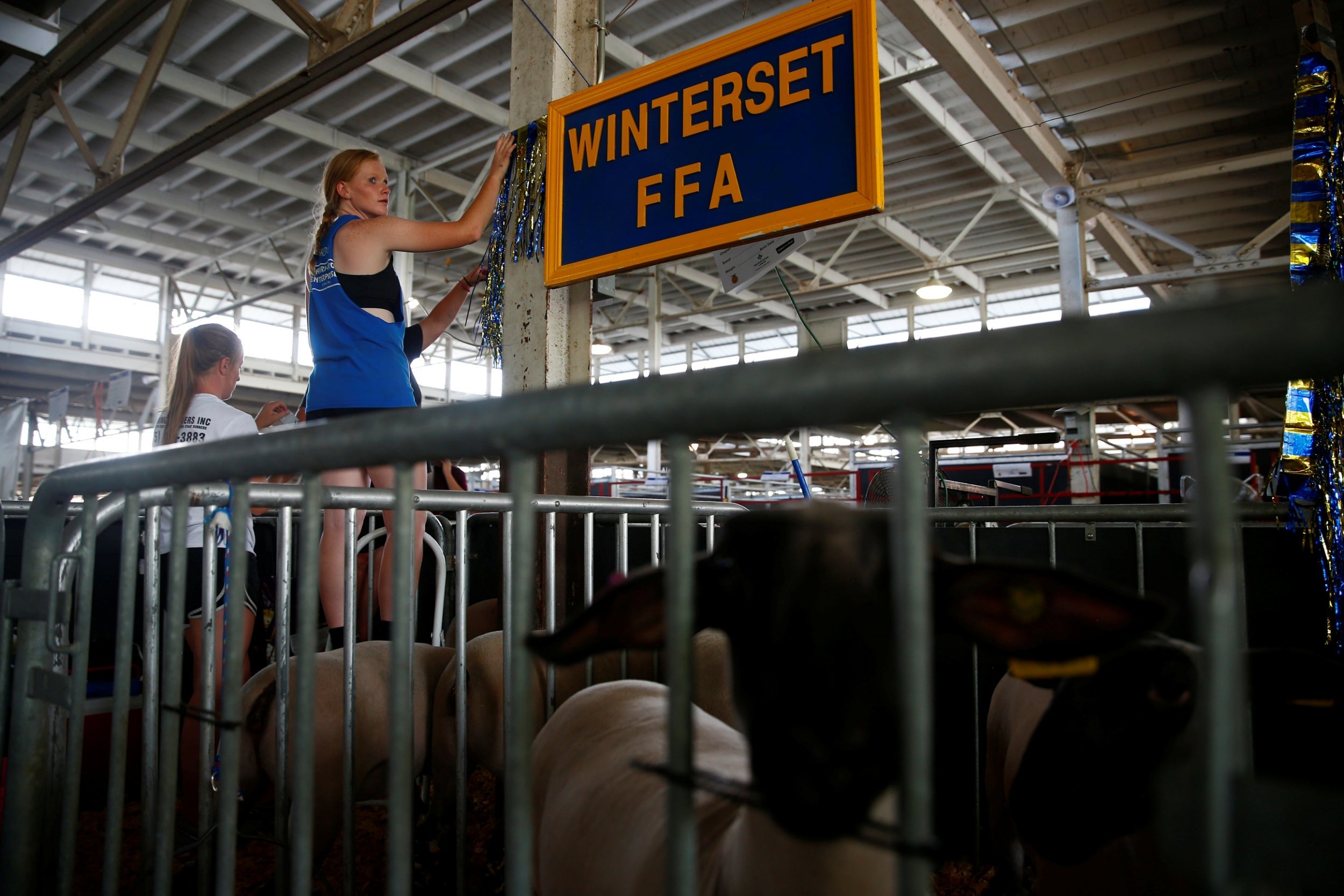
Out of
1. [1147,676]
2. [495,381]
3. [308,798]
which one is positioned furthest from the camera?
[495,381]

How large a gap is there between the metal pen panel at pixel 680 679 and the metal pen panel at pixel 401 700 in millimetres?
351

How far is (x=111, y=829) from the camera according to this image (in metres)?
1.32

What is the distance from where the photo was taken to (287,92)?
4.15m

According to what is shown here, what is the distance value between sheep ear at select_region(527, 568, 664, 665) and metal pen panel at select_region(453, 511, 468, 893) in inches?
49.1

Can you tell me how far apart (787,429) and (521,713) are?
399 mm

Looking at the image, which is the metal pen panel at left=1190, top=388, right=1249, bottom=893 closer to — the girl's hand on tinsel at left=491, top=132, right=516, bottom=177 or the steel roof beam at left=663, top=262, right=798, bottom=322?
the girl's hand on tinsel at left=491, top=132, right=516, bottom=177

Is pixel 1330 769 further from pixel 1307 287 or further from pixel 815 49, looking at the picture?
pixel 815 49

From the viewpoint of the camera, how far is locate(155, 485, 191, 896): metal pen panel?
3.87 ft

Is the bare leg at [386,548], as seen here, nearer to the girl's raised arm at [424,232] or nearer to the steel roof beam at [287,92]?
the girl's raised arm at [424,232]

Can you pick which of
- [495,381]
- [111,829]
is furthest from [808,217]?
[495,381]

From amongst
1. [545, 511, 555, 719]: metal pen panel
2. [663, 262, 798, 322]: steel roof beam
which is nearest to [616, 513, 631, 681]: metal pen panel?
[545, 511, 555, 719]: metal pen panel

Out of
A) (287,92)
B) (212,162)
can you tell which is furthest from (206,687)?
(212,162)

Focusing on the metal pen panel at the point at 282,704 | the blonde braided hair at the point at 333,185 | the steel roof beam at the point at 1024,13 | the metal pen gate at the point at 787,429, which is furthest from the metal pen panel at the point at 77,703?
the steel roof beam at the point at 1024,13

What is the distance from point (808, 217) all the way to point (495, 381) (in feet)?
64.6
